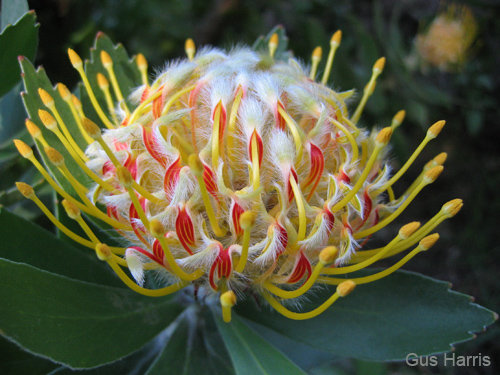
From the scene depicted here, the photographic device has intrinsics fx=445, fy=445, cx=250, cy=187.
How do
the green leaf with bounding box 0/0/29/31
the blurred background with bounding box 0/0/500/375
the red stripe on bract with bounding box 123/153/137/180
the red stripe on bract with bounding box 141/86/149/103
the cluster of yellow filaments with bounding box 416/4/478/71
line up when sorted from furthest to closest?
1. the cluster of yellow filaments with bounding box 416/4/478/71
2. the blurred background with bounding box 0/0/500/375
3. the green leaf with bounding box 0/0/29/31
4. the red stripe on bract with bounding box 141/86/149/103
5. the red stripe on bract with bounding box 123/153/137/180

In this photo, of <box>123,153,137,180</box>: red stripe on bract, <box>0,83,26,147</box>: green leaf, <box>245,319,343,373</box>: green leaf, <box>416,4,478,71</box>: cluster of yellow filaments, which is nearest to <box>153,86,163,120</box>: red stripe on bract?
<box>123,153,137,180</box>: red stripe on bract

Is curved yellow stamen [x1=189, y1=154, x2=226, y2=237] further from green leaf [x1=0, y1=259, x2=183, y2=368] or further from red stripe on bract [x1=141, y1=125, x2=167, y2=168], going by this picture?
green leaf [x1=0, y1=259, x2=183, y2=368]

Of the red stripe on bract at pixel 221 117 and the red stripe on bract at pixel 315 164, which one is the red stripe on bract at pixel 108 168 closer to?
the red stripe on bract at pixel 221 117

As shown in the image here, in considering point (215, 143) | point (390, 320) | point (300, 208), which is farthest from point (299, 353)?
point (215, 143)

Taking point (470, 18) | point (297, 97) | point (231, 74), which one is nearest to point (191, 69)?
point (231, 74)

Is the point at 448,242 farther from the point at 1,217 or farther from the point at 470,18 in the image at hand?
the point at 1,217

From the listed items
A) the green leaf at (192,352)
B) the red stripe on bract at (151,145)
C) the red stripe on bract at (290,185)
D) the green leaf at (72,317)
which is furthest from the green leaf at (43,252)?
the red stripe on bract at (290,185)
